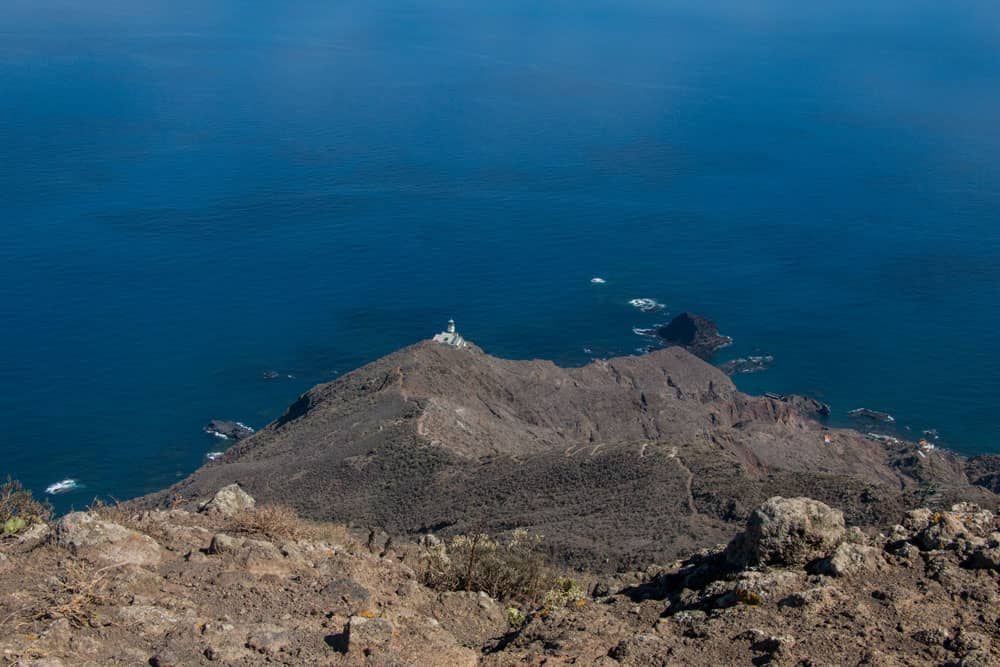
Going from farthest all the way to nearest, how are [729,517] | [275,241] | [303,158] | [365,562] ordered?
[303,158]
[275,241]
[729,517]
[365,562]

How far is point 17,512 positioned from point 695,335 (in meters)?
96.0

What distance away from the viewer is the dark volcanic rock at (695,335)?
114 metres

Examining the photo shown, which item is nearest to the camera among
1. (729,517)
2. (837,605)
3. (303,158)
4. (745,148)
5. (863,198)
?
(837,605)

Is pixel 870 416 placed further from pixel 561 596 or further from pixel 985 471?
pixel 561 596

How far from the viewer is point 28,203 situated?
150m

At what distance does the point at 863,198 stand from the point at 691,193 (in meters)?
31.4

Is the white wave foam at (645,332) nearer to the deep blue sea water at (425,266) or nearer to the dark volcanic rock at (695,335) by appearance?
the dark volcanic rock at (695,335)

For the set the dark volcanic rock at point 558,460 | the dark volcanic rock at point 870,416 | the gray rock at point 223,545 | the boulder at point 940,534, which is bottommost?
the dark volcanic rock at point 870,416

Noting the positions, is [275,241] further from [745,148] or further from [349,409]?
[745,148]

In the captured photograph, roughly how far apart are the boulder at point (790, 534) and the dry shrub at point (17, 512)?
18.1 metres

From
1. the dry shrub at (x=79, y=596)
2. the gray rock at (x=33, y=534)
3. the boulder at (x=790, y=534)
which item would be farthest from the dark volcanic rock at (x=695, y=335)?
the dry shrub at (x=79, y=596)

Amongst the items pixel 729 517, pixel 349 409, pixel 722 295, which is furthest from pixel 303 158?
pixel 729 517

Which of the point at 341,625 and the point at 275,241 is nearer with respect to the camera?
the point at 341,625

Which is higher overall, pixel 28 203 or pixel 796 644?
pixel 796 644
